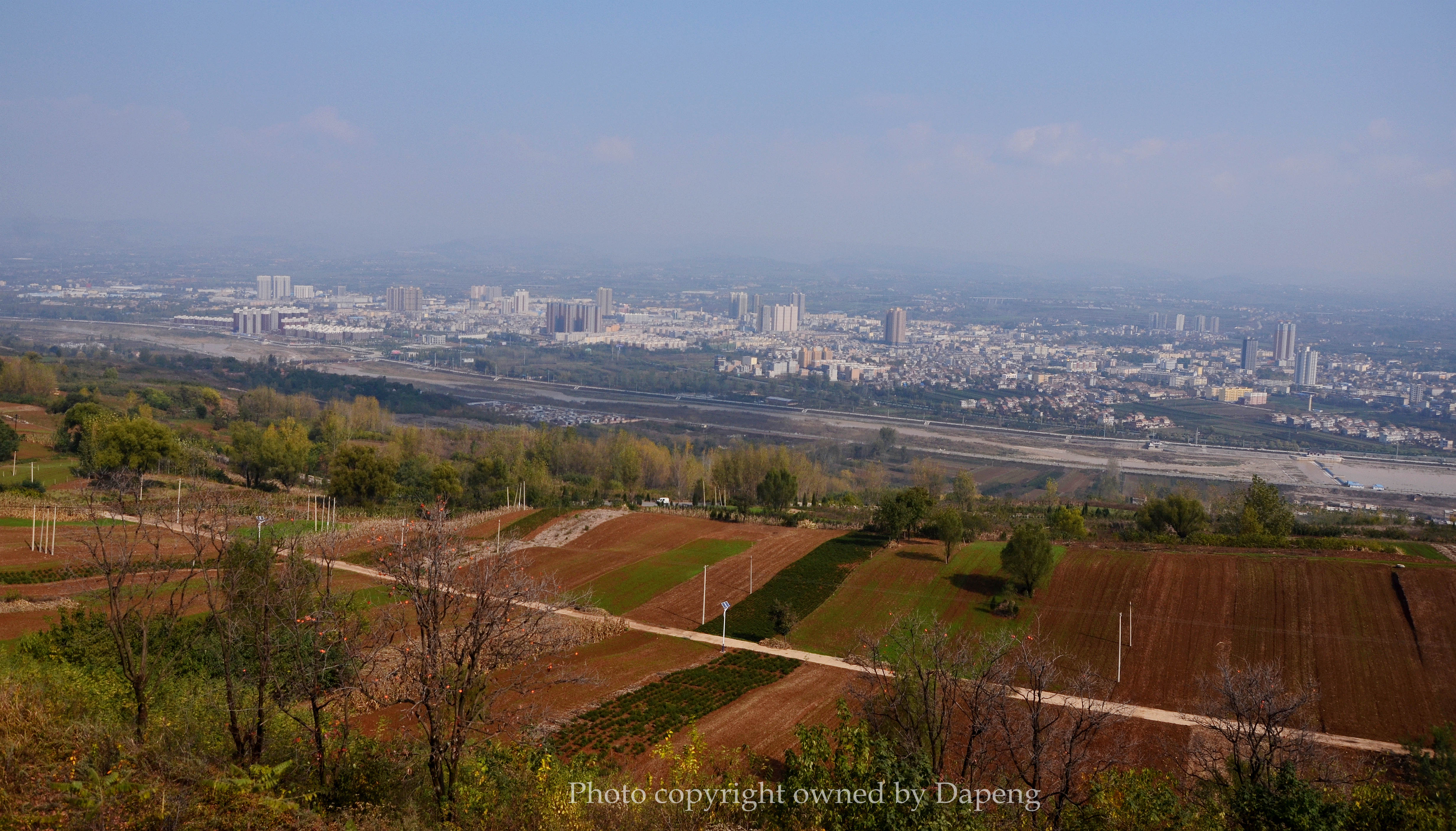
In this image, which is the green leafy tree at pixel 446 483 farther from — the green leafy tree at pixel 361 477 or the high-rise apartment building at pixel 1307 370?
the high-rise apartment building at pixel 1307 370

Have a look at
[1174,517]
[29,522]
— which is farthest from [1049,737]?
[29,522]

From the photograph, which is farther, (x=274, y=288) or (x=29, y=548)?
(x=274, y=288)

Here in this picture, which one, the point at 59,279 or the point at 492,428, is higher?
the point at 59,279

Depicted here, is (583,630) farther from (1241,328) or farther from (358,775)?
(1241,328)

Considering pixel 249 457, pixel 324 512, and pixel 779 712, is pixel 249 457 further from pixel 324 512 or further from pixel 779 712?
pixel 779 712

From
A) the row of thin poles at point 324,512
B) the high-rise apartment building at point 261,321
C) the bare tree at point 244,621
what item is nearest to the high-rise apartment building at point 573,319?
the high-rise apartment building at point 261,321

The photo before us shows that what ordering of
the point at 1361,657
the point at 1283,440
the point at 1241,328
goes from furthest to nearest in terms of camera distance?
the point at 1241,328, the point at 1283,440, the point at 1361,657

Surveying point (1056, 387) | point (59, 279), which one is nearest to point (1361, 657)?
point (1056, 387)
